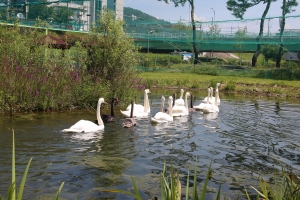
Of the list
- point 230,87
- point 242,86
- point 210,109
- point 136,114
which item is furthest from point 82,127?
point 242,86

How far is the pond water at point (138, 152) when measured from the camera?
7012 millimetres

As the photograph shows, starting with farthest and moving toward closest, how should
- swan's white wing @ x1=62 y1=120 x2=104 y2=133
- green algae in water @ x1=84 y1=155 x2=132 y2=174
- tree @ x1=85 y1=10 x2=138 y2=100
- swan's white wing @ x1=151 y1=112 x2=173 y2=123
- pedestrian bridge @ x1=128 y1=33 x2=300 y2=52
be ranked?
1. pedestrian bridge @ x1=128 y1=33 x2=300 y2=52
2. tree @ x1=85 y1=10 x2=138 y2=100
3. swan's white wing @ x1=151 y1=112 x2=173 y2=123
4. swan's white wing @ x1=62 y1=120 x2=104 y2=133
5. green algae in water @ x1=84 y1=155 x2=132 y2=174

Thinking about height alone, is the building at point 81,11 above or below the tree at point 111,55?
above

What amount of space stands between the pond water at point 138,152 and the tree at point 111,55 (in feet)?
7.77

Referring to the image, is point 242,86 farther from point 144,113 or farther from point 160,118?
point 160,118

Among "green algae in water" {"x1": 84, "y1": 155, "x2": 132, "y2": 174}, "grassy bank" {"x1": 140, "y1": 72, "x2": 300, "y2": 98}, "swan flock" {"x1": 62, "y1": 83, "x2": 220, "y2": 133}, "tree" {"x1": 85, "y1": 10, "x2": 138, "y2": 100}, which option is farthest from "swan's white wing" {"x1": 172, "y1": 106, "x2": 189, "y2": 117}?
"grassy bank" {"x1": 140, "y1": 72, "x2": 300, "y2": 98}

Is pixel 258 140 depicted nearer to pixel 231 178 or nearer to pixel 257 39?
pixel 231 178

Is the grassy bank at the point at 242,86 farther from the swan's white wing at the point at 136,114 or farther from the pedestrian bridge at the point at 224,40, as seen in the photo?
the swan's white wing at the point at 136,114

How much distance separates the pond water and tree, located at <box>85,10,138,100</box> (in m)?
2.37

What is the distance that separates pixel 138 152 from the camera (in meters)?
9.30

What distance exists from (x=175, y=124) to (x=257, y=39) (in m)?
28.2

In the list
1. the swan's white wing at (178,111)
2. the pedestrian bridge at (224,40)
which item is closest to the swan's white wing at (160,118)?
the swan's white wing at (178,111)

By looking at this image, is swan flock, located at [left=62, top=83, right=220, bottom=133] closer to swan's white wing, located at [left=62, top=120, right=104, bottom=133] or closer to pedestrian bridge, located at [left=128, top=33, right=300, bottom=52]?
swan's white wing, located at [left=62, top=120, right=104, bottom=133]

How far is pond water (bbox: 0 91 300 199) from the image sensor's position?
7.01m
